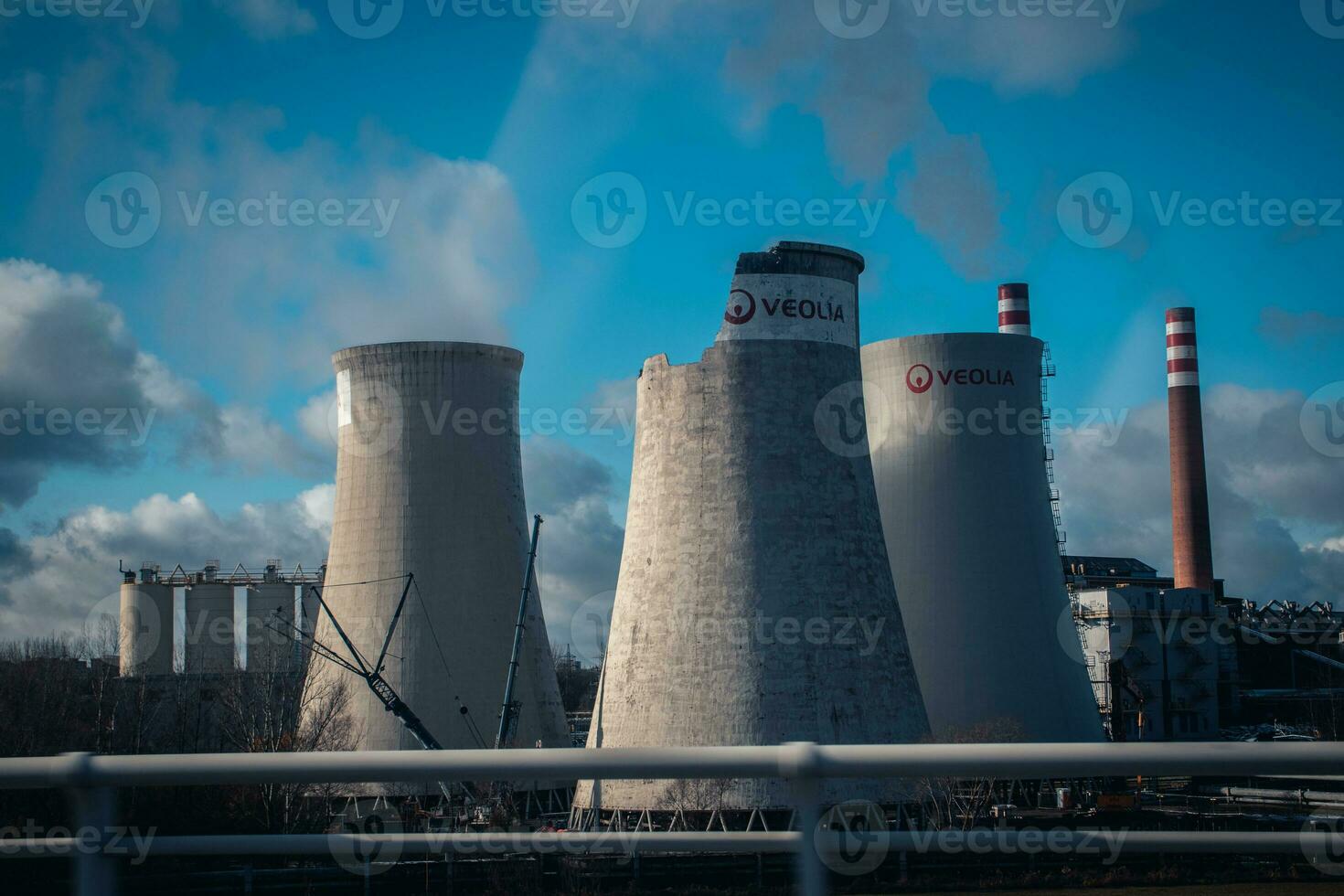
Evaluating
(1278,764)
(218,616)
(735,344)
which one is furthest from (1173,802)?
(218,616)

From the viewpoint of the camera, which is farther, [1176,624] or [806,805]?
[1176,624]

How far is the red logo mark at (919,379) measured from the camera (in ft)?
111

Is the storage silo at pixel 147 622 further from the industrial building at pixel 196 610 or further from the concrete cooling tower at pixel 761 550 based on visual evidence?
the concrete cooling tower at pixel 761 550

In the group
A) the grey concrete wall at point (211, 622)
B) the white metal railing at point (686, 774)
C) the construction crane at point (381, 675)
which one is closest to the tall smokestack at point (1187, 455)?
the construction crane at point (381, 675)

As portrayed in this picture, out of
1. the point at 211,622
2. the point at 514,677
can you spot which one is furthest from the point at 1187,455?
the point at 211,622

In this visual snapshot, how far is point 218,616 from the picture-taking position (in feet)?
168

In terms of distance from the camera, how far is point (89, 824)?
2.91 m

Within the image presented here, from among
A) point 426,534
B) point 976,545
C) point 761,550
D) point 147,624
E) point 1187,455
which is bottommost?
point 147,624

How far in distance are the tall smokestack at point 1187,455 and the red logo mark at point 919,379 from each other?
15150 mm

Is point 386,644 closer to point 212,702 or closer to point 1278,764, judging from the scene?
point 212,702

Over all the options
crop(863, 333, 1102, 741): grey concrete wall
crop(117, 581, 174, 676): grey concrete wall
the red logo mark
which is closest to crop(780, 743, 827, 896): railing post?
crop(863, 333, 1102, 741): grey concrete wall

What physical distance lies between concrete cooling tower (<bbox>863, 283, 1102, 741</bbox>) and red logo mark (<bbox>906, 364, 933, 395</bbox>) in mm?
34

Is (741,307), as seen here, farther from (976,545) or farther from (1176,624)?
(1176,624)

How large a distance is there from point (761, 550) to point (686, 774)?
17.6 meters
